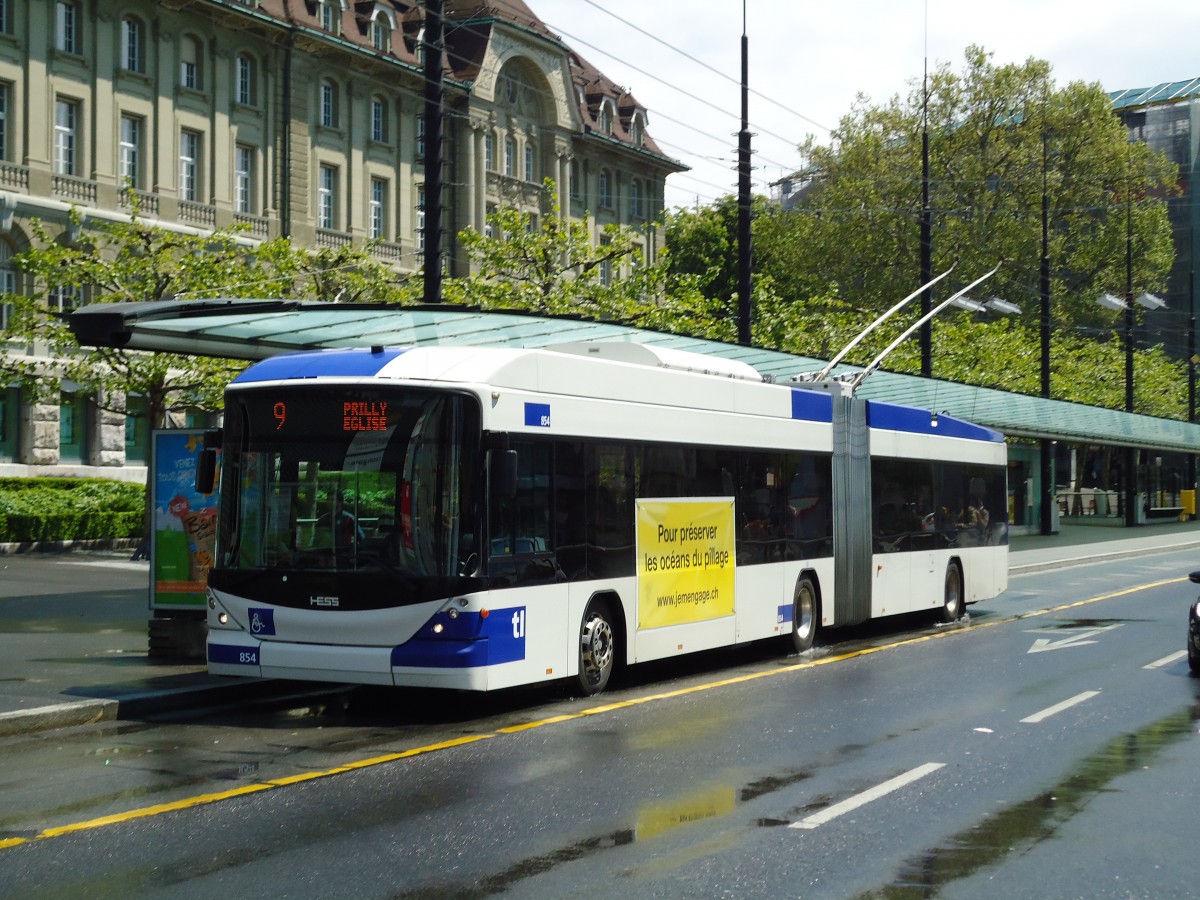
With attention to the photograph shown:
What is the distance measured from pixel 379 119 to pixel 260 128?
713 centimetres

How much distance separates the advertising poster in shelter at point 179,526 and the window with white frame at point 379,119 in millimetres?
43154

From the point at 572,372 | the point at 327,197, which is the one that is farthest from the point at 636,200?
the point at 572,372

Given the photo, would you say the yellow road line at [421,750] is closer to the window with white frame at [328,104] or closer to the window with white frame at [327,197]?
the window with white frame at [327,197]

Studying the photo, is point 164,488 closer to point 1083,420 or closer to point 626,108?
point 1083,420

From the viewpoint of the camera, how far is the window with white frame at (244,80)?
50906 millimetres

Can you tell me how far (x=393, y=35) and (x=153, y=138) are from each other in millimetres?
13628

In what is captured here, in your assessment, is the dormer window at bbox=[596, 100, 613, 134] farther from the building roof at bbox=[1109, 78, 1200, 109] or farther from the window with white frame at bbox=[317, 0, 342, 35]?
the building roof at bbox=[1109, 78, 1200, 109]

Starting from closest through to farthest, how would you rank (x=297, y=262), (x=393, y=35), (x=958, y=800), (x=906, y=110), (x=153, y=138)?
(x=958, y=800) < (x=297, y=262) < (x=153, y=138) < (x=393, y=35) < (x=906, y=110)

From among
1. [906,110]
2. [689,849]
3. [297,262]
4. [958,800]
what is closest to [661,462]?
[958,800]

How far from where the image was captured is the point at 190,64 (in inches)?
1943

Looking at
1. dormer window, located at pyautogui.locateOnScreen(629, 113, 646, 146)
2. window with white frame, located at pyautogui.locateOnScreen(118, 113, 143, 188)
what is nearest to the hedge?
window with white frame, located at pyautogui.locateOnScreen(118, 113, 143, 188)

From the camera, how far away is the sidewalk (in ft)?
39.2

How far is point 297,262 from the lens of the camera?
37281 mm

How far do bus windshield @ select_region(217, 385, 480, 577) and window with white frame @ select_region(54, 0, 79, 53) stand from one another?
35810mm
